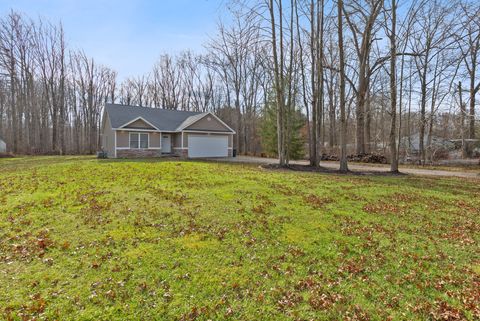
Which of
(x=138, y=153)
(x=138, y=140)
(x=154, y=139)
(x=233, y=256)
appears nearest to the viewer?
(x=233, y=256)

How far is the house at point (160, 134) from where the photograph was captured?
2023 cm

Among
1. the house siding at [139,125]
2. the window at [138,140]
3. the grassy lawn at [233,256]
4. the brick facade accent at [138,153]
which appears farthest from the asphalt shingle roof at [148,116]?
the grassy lawn at [233,256]

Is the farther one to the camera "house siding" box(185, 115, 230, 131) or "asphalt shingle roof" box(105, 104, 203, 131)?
"house siding" box(185, 115, 230, 131)

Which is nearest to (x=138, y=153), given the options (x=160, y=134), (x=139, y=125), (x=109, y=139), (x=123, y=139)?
(x=123, y=139)

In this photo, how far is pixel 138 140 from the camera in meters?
20.9

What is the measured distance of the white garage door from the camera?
73.8 feet

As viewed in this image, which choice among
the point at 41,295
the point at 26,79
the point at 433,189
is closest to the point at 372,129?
the point at 433,189

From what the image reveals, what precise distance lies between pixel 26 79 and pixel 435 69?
37.2 m

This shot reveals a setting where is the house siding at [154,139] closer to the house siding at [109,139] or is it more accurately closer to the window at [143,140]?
the window at [143,140]

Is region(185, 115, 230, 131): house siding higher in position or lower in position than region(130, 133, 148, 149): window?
higher

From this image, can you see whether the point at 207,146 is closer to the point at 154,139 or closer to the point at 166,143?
the point at 166,143

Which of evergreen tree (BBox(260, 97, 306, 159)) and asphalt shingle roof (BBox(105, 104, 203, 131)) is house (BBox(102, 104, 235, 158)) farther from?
evergreen tree (BBox(260, 97, 306, 159))

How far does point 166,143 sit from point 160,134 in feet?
4.53

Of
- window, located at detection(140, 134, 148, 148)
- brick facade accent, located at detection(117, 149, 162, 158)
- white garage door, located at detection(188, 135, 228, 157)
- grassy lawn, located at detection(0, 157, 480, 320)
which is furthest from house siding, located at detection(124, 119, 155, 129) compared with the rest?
grassy lawn, located at detection(0, 157, 480, 320)
